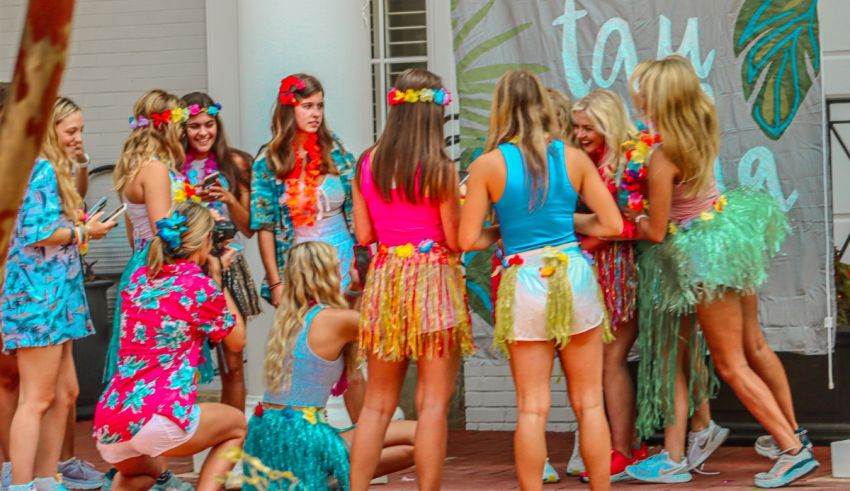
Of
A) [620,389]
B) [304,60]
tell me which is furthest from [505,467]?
[304,60]

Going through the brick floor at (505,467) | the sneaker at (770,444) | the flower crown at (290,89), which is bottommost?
the brick floor at (505,467)

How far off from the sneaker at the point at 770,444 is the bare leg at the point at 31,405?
10.5ft

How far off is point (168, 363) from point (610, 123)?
2.20m

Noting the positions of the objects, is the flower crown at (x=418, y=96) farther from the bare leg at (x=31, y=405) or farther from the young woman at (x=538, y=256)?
the bare leg at (x=31, y=405)

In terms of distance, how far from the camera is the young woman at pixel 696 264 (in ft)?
16.6

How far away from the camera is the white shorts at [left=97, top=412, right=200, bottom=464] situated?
453 centimetres

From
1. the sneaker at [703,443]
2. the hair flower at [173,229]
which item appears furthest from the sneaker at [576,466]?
the hair flower at [173,229]

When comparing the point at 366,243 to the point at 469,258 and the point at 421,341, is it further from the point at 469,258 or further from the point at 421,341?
the point at 469,258

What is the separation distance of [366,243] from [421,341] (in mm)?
504

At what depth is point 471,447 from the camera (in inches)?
271

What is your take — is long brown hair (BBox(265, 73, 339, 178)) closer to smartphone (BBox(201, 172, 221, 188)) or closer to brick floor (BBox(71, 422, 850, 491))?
smartphone (BBox(201, 172, 221, 188))

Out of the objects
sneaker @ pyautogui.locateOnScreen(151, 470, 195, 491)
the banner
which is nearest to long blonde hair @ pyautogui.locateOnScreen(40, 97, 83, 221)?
sneaker @ pyautogui.locateOnScreen(151, 470, 195, 491)

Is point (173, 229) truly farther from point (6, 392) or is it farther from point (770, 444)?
point (770, 444)

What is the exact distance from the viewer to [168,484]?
17.6ft
